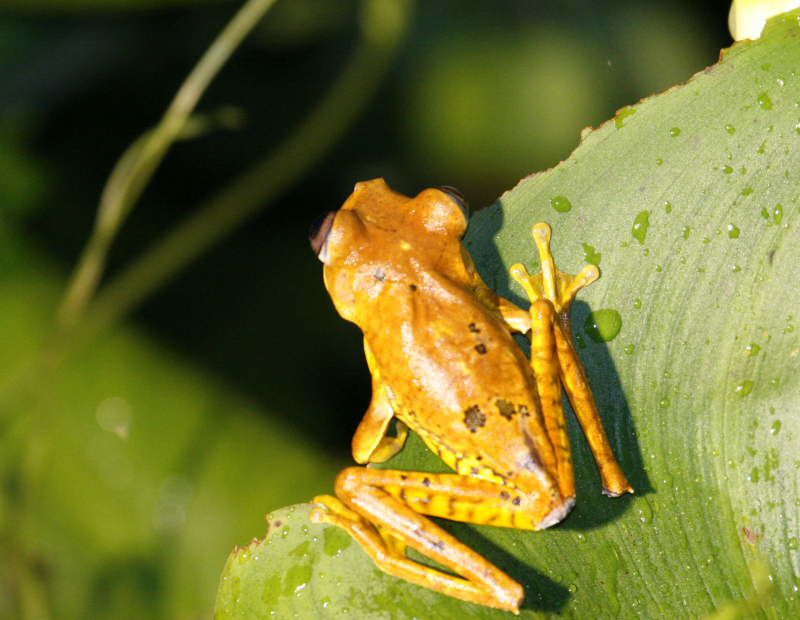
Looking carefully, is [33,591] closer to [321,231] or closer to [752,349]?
[321,231]

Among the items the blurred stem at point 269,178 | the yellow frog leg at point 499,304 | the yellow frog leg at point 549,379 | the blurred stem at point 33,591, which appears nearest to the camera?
the yellow frog leg at point 549,379

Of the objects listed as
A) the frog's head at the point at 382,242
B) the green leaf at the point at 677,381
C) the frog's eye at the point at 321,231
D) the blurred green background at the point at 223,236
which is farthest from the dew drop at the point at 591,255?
the blurred green background at the point at 223,236

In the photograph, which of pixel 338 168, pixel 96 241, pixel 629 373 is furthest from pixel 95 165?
pixel 629 373

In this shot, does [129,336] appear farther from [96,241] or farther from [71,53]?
[71,53]

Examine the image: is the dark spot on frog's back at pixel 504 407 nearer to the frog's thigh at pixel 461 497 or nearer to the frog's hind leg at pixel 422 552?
the frog's thigh at pixel 461 497

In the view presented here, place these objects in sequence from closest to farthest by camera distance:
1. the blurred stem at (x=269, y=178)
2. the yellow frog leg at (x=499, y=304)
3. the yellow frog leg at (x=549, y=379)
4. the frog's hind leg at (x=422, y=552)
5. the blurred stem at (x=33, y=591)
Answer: the frog's hind leg at (x=422, y=552) < the yellow frog leg at (x=549, y=379) < the yellow frog leg at (x=499, y=304) < the blurred stem at (x=33, y=591) < the blurred stem at (x=269, y=178)

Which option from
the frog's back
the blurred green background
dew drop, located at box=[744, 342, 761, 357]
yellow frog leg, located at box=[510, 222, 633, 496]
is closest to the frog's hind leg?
the frog's back
